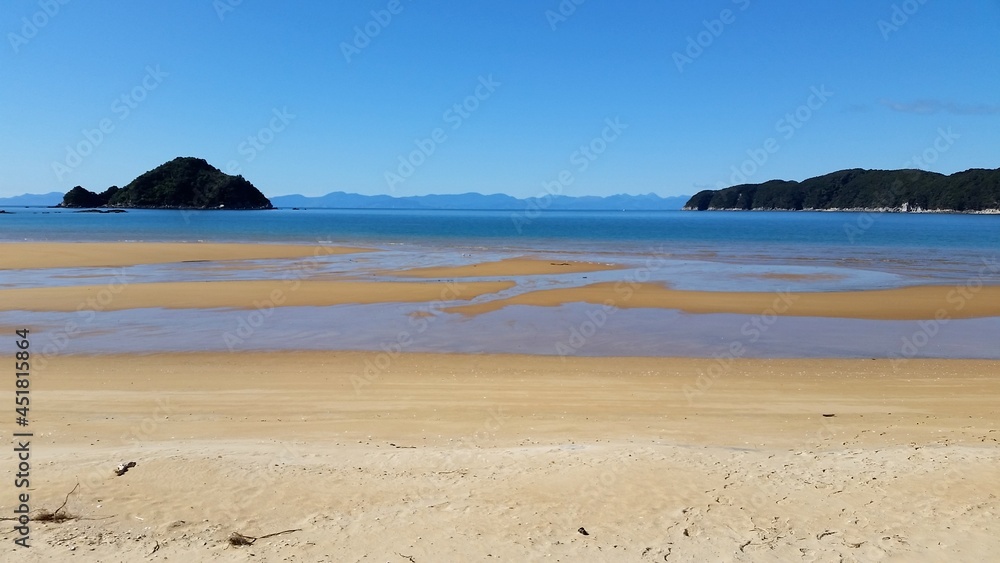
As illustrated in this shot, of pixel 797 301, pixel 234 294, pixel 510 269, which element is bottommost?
pixel 797 301

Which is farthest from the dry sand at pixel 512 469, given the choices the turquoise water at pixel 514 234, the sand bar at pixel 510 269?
the turquoise water at pixel 514 234

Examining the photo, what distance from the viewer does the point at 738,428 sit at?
8453mm

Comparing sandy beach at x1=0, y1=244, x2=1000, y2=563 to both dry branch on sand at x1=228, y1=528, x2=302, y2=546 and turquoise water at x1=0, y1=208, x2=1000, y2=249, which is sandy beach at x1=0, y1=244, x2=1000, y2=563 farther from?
turquoise water at x1=0, y1=208, x2=1000, y2=249

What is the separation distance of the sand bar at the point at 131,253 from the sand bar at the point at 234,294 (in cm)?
1033

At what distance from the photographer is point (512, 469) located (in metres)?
6.54

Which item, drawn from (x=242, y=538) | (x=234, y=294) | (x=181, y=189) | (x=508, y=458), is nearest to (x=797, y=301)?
(x=508, y=458)

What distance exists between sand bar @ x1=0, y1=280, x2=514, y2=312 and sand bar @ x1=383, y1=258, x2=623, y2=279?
3.59m

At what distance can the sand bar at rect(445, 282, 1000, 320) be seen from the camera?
746 inches

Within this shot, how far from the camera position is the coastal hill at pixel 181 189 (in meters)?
178

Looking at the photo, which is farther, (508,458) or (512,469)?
(508,458)

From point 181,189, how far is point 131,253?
155149mm

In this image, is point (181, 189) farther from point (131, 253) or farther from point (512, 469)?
point (512, 469)

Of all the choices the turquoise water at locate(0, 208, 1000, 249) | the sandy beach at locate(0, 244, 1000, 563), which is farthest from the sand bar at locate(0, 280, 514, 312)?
the turquoise water at locate(0, 208, 1000, 249)

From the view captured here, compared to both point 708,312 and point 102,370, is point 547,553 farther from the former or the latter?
point 708,312
